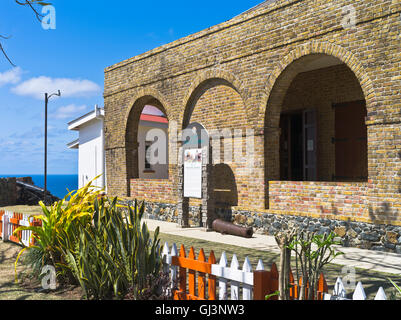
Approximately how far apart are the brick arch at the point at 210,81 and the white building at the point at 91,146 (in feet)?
24.7

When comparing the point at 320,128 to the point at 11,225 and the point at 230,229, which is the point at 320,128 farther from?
the point at 11,225

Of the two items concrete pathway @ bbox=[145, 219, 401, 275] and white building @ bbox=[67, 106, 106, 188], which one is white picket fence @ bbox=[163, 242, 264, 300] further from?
white building @ bbox=[67, 106, 106, 188]

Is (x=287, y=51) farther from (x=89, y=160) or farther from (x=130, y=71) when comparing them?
(x=89, y=160)

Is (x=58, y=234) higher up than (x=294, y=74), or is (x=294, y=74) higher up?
(x=294, y=74)

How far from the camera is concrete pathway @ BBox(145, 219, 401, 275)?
648 cm

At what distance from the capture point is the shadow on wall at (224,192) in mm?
10773

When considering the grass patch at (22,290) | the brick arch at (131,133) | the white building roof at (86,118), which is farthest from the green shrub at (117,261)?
the white building roof at (86,118)

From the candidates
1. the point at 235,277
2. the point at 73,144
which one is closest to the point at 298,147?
the point at 235,277

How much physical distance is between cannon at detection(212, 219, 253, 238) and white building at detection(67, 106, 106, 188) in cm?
934

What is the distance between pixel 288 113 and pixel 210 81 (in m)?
2.95

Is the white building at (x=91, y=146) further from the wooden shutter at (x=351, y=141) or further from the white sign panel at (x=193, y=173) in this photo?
the wooden shutter at (x=351, y=141)

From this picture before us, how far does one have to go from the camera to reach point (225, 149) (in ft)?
37.6

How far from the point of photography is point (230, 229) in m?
9.71

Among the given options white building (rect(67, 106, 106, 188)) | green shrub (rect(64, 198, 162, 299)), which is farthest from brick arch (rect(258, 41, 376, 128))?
white building (rect(67, 106, 106, 188))
